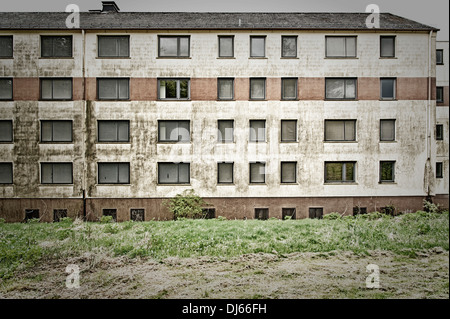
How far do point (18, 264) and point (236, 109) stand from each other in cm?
485

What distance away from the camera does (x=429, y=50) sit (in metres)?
4.59

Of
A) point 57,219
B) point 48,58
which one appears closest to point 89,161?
point 57,219

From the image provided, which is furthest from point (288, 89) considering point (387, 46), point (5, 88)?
point (5, 88)

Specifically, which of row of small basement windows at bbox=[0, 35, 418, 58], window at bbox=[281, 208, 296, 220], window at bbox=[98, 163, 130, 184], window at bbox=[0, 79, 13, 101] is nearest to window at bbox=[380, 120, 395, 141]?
row of small basement windows at bbox=[0, 35, 418, 58]

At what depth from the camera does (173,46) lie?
5953 mm

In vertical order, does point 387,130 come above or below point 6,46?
below

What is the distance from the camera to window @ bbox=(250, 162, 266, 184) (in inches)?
232

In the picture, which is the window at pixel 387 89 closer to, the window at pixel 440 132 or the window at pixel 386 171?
the window at pixel 440 132

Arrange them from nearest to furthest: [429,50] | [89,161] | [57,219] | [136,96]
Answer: [429,50] → [57,219] → [89,161] → [136,96]

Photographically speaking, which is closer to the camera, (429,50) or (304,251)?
(304,251)

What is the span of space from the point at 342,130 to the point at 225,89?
2.89 metres

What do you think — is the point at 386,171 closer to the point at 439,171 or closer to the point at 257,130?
the point at 439,171

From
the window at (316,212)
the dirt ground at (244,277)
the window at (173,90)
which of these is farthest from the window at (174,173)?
the window at (316,212)

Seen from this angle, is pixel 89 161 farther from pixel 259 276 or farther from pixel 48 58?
pixel 259 276
